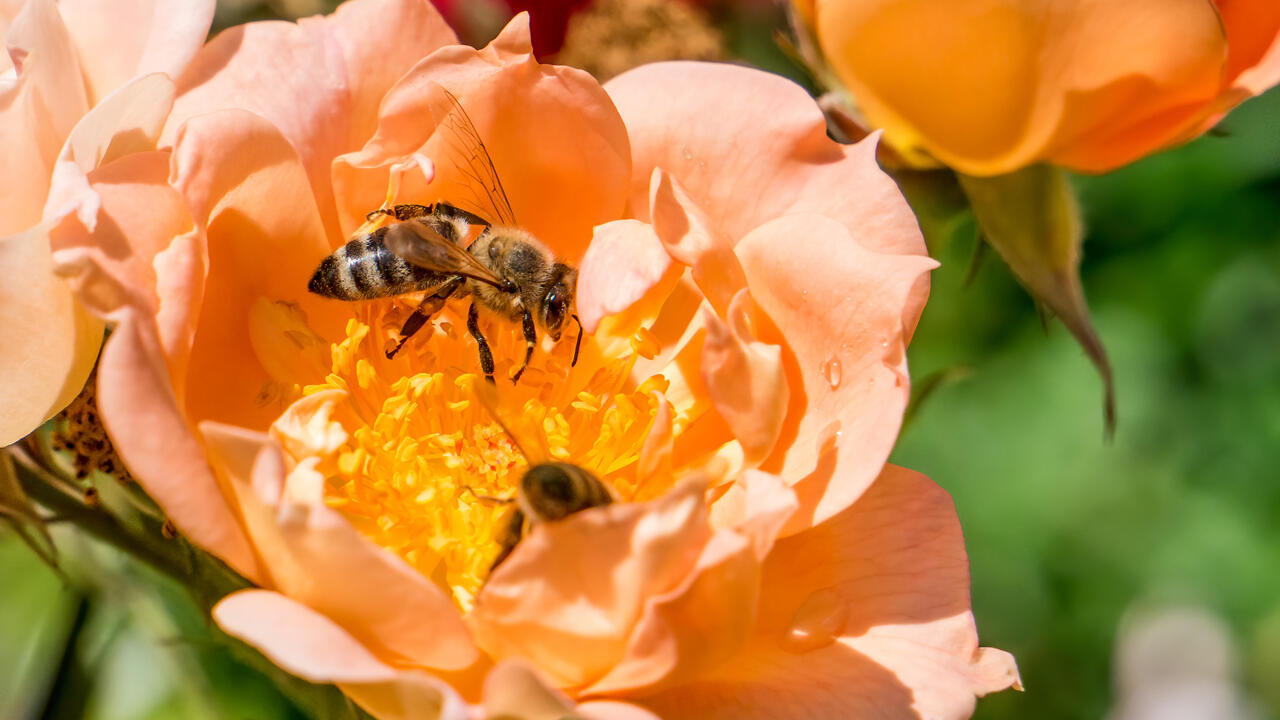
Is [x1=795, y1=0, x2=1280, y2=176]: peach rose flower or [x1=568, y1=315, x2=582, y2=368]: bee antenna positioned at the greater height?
[x1=795, y1=0, x2=1280, y2=176]: peach rose flower

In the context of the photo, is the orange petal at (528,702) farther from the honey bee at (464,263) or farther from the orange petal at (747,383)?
the honey bee at (464,263)

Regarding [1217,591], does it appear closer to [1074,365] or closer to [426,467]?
[1074,365]

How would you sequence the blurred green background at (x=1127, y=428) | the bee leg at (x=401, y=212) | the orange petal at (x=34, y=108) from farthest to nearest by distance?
the blurred green background at (x=1127, y=428) → the bee leg at (x=401, y=212) → the orange petal at (x=34, y=108)

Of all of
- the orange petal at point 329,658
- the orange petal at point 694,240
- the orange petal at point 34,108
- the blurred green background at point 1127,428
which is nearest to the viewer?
the orange petal at point 329,658

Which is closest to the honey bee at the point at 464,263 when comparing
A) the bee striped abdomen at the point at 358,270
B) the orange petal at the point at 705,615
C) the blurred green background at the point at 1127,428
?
the bee striped abdomen at the point at 358,270

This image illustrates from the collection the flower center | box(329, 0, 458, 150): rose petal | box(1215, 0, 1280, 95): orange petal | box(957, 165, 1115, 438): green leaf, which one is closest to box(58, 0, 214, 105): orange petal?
box(329, 0, 458, 150): rose petal

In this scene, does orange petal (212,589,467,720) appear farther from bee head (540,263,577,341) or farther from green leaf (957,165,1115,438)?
green leaf (957,165,1115,438)

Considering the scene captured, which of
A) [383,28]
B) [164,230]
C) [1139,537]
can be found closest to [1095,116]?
[383,28]
